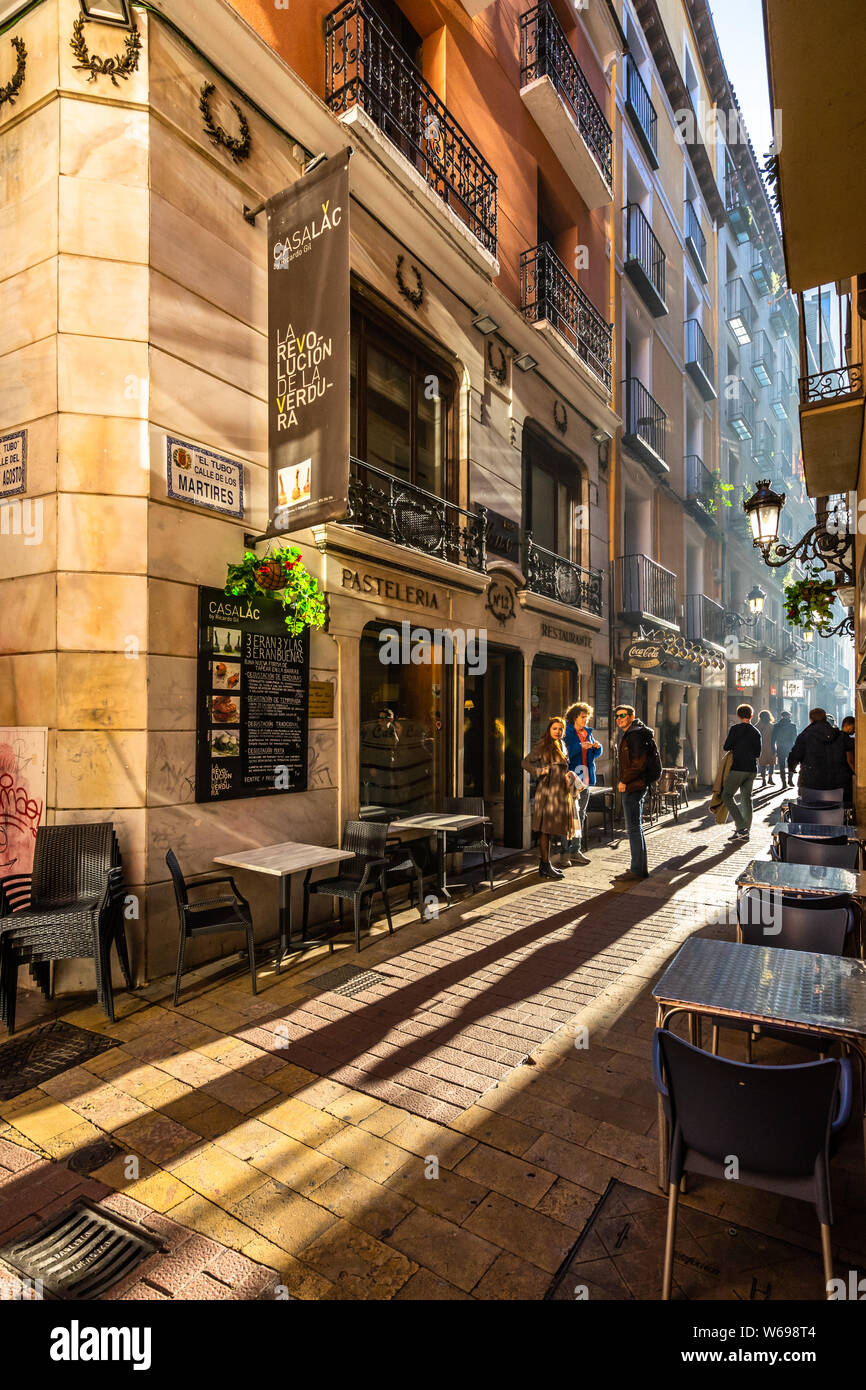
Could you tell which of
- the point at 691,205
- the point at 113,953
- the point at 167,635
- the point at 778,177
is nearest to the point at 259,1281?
the point at 113,953

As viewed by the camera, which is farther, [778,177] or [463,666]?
[463,666]

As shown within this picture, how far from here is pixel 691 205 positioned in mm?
20781

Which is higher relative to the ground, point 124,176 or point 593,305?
point 593,305

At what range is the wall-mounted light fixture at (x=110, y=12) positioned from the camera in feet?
18.0

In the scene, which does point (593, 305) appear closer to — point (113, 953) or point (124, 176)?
point (124, 176)

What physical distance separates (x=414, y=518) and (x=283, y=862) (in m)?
4.74

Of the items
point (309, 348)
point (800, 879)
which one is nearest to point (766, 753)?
point (800, 879)

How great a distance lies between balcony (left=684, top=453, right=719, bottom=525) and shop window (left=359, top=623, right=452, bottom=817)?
1357 cm

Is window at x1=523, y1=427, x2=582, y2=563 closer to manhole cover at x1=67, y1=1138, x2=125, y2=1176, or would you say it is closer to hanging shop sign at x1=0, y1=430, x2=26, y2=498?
hanging shop sign at x1=0, y1=430, x2=26, y2=498

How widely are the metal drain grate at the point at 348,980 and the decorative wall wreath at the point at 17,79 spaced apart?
7.69 meters

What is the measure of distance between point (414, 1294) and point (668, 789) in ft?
44.6

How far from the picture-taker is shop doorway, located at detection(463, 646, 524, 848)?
10945 millimetres

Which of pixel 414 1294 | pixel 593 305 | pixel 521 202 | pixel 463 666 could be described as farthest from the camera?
pixel 593 305

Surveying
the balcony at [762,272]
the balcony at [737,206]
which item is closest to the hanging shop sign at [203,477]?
the balcony at [737,206]
